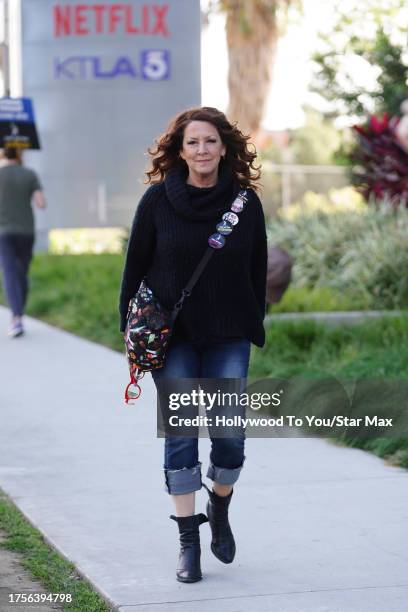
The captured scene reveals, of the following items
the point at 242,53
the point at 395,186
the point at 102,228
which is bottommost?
the point at 102,228

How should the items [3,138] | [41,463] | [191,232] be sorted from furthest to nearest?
[3,138], [41,463], [191,232]

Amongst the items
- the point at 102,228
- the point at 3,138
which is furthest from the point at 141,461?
the point at 102,228

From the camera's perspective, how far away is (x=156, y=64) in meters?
25.8

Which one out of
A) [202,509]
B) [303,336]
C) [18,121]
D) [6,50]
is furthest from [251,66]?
[202,509]

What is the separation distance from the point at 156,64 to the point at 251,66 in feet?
9.95

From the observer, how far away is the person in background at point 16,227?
12977 millimetres

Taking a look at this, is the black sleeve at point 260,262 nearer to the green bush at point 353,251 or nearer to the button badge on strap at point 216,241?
the button badge on strap at point 216,241

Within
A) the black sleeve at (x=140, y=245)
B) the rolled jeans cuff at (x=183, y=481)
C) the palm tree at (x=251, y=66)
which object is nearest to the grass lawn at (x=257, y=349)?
the rolled jeans cuff at (x=183, y=481)

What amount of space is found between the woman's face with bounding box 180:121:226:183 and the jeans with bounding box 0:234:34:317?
7925mm

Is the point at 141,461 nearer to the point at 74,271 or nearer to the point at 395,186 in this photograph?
the point at 395,186

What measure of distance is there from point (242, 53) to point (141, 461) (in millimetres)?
21715

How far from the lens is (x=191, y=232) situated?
16.7ft

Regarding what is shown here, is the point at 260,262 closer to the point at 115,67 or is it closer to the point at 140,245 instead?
the point at 140,245

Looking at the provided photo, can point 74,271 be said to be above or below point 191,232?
below
